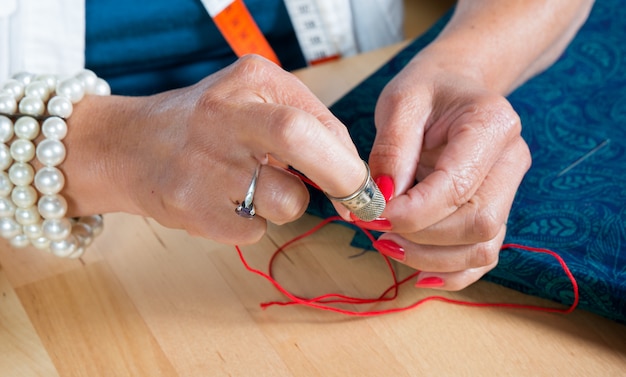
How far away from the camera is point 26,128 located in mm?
701

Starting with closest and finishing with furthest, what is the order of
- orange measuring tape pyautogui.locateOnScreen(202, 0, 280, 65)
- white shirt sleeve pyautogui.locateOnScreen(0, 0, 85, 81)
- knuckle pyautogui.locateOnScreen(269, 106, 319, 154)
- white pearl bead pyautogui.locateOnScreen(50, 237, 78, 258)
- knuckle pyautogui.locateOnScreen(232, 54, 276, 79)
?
knuckle pyautogui.locateOnScreen(269, 106, 319, 154) → knuckle pyautogui.locateOnScreen(232, 54, 276, 79) → white pearl bead pyautogui.locateOnScreen(50, 237, 78, 258) → white shirt sleeve pyautogui.locateOnScreen(0, 0, 85, 81) → orange measuring tape pyautogui.locateOnScreen(202, 0, 280, 65)

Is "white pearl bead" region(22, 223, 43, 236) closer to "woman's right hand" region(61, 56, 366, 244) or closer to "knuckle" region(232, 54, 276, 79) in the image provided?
"woman's right hand" region(61, 56, 366, 244)

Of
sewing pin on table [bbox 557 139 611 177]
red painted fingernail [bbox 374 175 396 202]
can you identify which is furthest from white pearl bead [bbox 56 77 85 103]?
sewing pin on table [bbox 557 139 611 177]

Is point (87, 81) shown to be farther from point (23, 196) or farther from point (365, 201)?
point (365, 201)

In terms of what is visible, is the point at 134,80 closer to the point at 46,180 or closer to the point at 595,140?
the point at 46,180

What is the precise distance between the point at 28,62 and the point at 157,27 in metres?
0.20

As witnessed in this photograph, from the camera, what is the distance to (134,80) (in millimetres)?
1071

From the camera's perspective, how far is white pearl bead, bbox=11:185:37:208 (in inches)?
28.2

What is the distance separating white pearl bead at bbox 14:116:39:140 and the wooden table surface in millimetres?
183

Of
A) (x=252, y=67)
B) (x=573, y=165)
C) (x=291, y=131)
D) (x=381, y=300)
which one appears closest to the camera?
(x=291, y=131)

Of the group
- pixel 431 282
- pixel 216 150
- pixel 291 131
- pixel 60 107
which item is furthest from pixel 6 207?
pixel 431 282

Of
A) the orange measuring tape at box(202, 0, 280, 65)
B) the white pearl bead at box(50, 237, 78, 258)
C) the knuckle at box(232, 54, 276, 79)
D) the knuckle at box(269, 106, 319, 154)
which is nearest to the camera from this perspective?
the knuckle at box(269, 106, 319, 154)

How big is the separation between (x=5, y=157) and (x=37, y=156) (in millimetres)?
33

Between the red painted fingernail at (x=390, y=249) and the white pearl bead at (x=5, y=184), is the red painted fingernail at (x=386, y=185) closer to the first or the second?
the red painted fingernail at (x=390, y=249)
